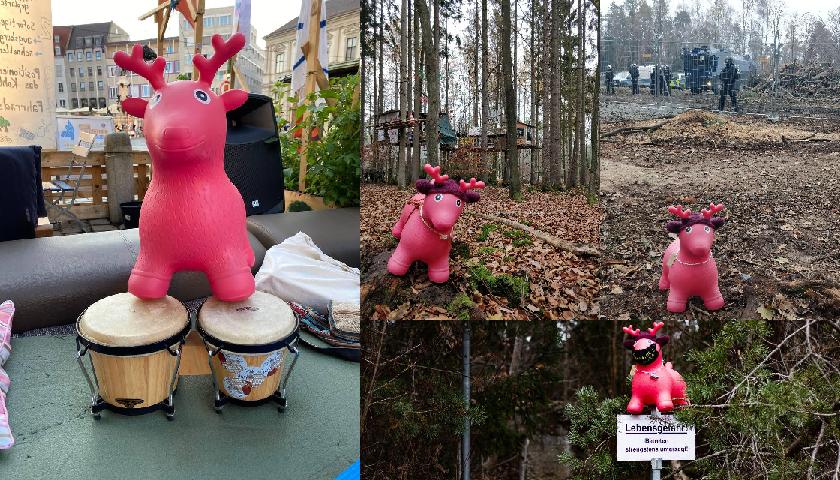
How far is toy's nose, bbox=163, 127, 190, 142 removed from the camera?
1.52 meters

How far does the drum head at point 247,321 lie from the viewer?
1719 mm

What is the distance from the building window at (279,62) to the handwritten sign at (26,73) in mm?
1125

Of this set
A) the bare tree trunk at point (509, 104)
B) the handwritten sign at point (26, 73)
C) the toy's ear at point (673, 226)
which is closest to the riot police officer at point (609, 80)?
the bare tree trunk at point (509, 104)

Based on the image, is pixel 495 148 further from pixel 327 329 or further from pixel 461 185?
pixel 327 329

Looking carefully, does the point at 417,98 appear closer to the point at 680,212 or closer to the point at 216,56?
the point at 216,56

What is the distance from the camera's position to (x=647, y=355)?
1.88m

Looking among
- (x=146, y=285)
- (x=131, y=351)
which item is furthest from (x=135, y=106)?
(x=131, y=351)

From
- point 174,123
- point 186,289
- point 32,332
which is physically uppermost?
point 174,123

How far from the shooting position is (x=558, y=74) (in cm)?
201

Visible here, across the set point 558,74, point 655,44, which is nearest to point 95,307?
point 558,74

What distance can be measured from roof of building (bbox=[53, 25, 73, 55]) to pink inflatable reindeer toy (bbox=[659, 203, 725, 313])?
237 centimetres

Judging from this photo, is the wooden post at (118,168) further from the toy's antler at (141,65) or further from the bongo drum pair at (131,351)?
the toy's antler at (141,65)

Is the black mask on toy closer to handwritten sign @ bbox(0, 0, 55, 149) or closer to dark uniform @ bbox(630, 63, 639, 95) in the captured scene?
dark uniform @ bbox(630, 63, 639, 95)

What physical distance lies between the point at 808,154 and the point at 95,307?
2.39 metres
